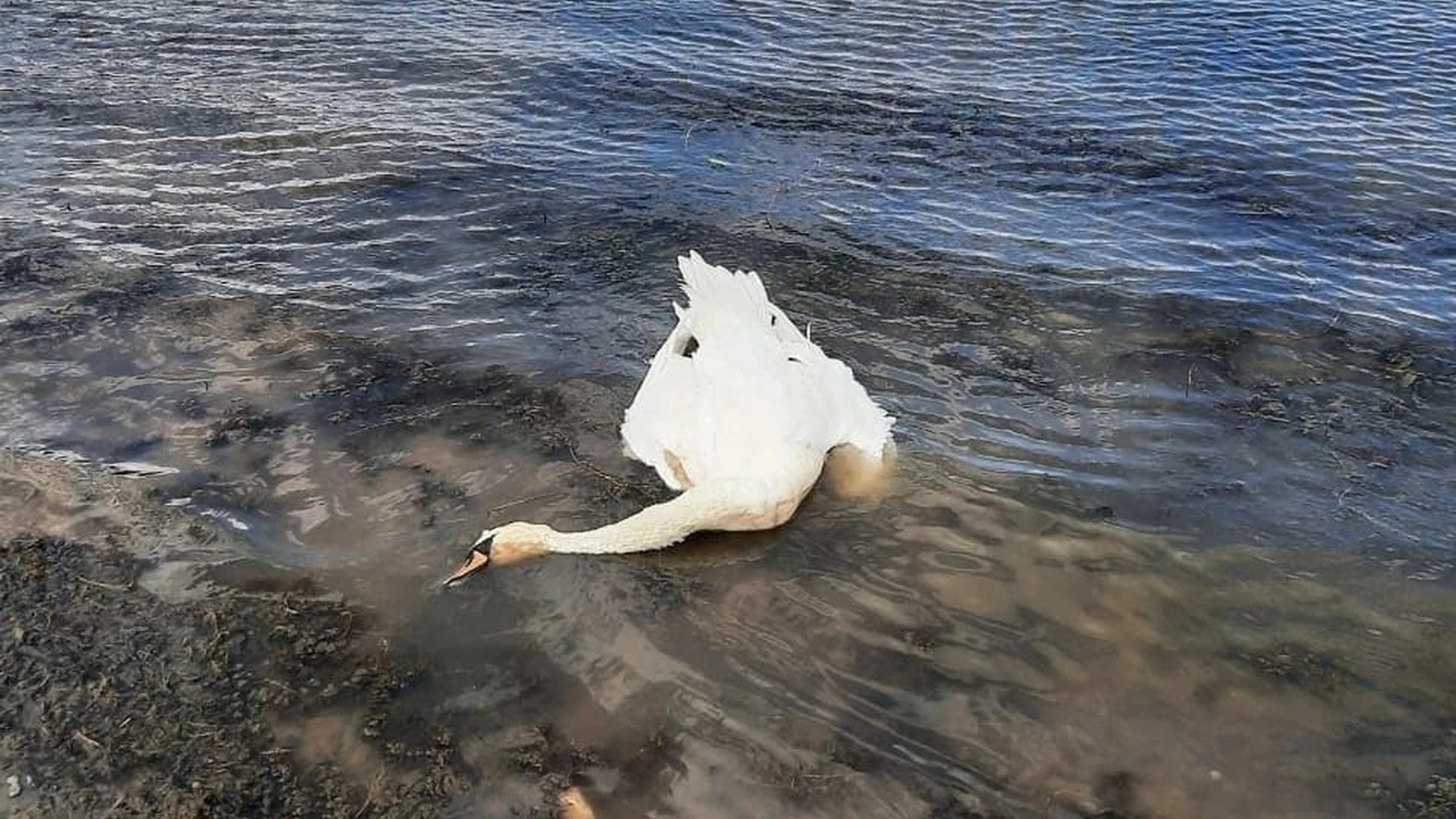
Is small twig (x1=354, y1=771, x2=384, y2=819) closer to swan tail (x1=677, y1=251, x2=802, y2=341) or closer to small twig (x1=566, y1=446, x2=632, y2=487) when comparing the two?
small twig (x1=566, y1=446, x2=632, y2=487)

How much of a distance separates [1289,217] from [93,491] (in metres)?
10.4

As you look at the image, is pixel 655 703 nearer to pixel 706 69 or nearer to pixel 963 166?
pixel 963 166

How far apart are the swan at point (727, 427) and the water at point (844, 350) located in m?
0.26

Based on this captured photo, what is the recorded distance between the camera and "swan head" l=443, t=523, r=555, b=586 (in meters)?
6.38

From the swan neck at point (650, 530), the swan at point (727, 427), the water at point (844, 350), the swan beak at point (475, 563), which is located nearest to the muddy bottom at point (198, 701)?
the water at point (844, 350)

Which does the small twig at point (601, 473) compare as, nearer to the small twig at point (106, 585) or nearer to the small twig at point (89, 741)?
the small twig at point (106, 585)

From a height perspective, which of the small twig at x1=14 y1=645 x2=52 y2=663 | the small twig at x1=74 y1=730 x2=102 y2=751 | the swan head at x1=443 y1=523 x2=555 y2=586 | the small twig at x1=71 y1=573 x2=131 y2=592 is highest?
the swan head at x1=443 y1=523 x2=555 y2=586

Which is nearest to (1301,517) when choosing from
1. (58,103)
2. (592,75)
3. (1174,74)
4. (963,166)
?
(963,166)

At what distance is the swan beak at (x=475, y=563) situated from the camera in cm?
634

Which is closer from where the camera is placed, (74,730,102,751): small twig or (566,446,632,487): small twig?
(74,730,102,751): small twig

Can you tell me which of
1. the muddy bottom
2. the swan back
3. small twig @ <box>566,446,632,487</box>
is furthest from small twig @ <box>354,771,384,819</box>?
small twig @ <box>566,446,632,487</box>

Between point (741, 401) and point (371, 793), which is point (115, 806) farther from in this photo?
point (741, 401)

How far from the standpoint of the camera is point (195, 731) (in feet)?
17.7

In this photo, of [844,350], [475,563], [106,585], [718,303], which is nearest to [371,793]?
[475,563]
